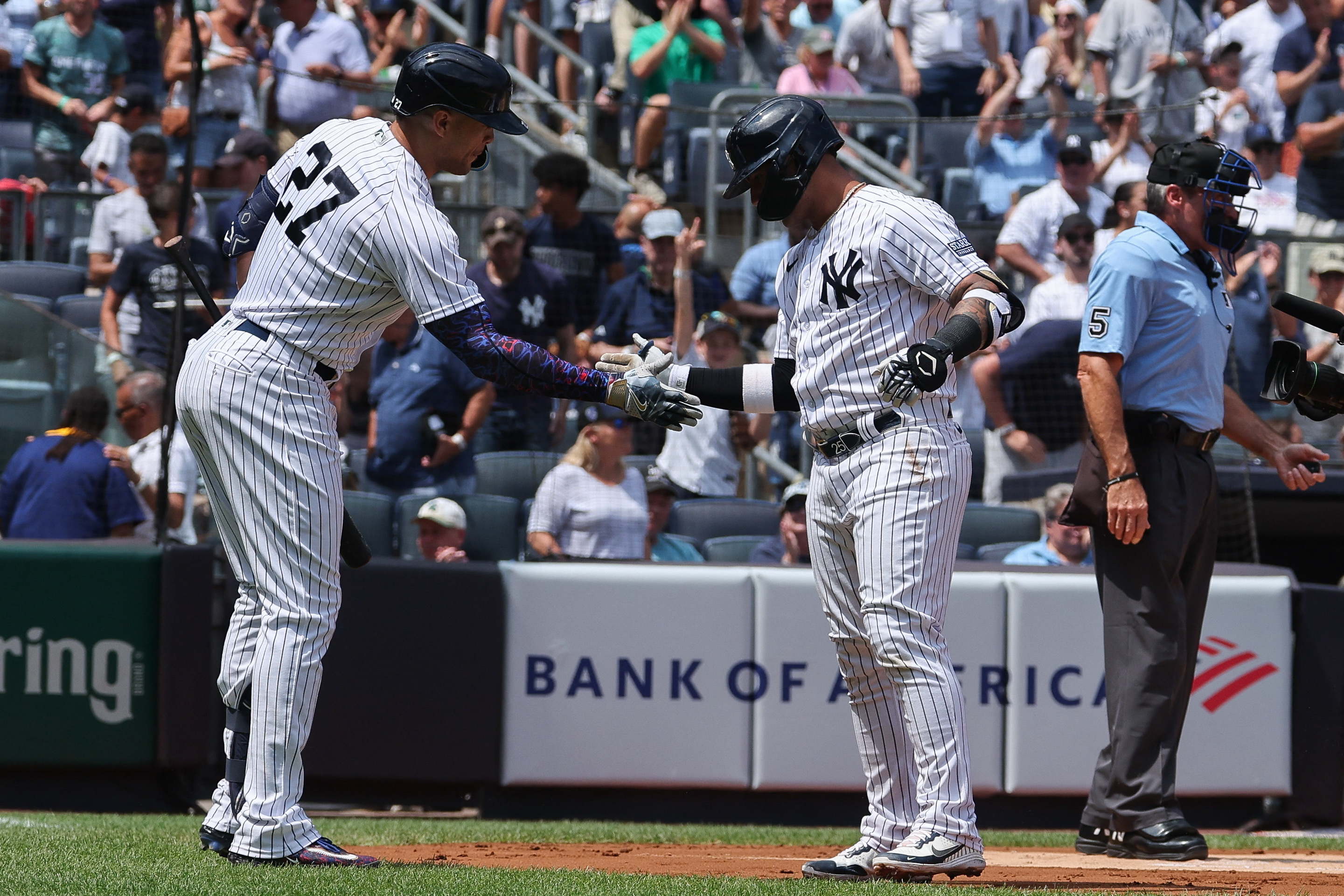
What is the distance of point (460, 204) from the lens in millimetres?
10070

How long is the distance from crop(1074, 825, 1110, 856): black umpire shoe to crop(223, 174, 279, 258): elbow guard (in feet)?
10.5

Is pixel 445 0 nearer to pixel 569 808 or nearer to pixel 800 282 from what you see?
pixel 569 808

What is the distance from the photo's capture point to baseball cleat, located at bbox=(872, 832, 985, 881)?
4164 mm

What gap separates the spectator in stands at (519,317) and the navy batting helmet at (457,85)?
14.9 feet

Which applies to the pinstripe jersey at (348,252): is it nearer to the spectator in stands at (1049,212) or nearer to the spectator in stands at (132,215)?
the spectator in stands at (132,215)

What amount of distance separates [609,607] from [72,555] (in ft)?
7.35

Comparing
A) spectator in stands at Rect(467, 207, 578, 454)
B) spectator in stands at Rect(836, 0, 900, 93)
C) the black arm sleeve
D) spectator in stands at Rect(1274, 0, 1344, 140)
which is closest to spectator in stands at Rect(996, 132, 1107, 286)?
spectator in stands at Rect(836, 0, 900, 93)

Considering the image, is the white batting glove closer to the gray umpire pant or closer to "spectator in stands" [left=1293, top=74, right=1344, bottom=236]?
the gray umpire pant

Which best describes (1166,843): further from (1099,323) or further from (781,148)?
(781,148)

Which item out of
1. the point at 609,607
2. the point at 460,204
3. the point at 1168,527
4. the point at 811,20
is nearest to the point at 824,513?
the point at 1168,527

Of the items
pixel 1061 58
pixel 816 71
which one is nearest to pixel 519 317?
pixel 816 71

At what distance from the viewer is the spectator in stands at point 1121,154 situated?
11242 millimetres

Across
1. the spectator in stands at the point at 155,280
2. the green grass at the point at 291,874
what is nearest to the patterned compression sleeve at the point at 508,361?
the green grass at the point at 291,874

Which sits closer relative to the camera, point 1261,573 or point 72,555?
point 72,555
